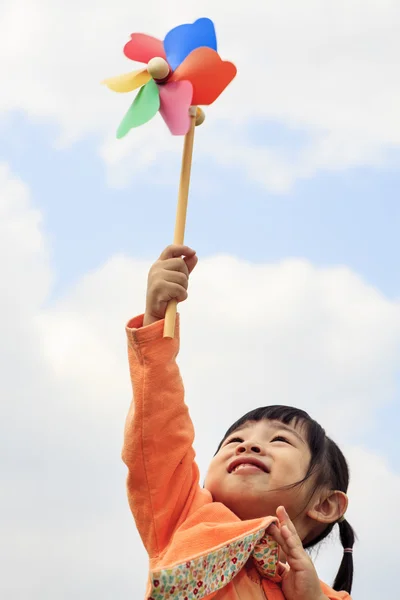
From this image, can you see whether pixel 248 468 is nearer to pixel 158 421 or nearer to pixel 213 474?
pixel 213 474

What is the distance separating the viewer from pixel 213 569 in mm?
2443

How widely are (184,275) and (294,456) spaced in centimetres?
76

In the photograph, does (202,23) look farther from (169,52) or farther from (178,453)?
(178,453)

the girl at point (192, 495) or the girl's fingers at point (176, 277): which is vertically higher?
the girl's fingers at point (176, 277)

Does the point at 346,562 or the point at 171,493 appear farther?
the point at 346,562

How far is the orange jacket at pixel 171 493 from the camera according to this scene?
251cm

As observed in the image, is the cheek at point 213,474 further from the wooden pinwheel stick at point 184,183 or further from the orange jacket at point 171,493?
the wooden pinwheel stick at point 184,183

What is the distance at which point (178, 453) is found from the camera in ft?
8.58

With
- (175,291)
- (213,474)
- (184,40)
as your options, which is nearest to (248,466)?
(213,474)

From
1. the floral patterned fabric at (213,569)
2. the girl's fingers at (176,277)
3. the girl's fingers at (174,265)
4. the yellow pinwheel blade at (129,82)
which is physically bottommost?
the floral patterned fabric at (213,569)

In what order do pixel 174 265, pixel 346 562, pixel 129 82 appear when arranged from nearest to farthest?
1. pixel 174 265
2. pixel 129 82
3. pixel 346 562

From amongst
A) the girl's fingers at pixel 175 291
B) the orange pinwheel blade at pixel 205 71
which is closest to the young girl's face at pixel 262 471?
the girl's fingers at pixel 175 291

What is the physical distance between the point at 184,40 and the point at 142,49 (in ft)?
0.46

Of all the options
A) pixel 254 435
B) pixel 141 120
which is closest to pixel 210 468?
pixel 254 435
